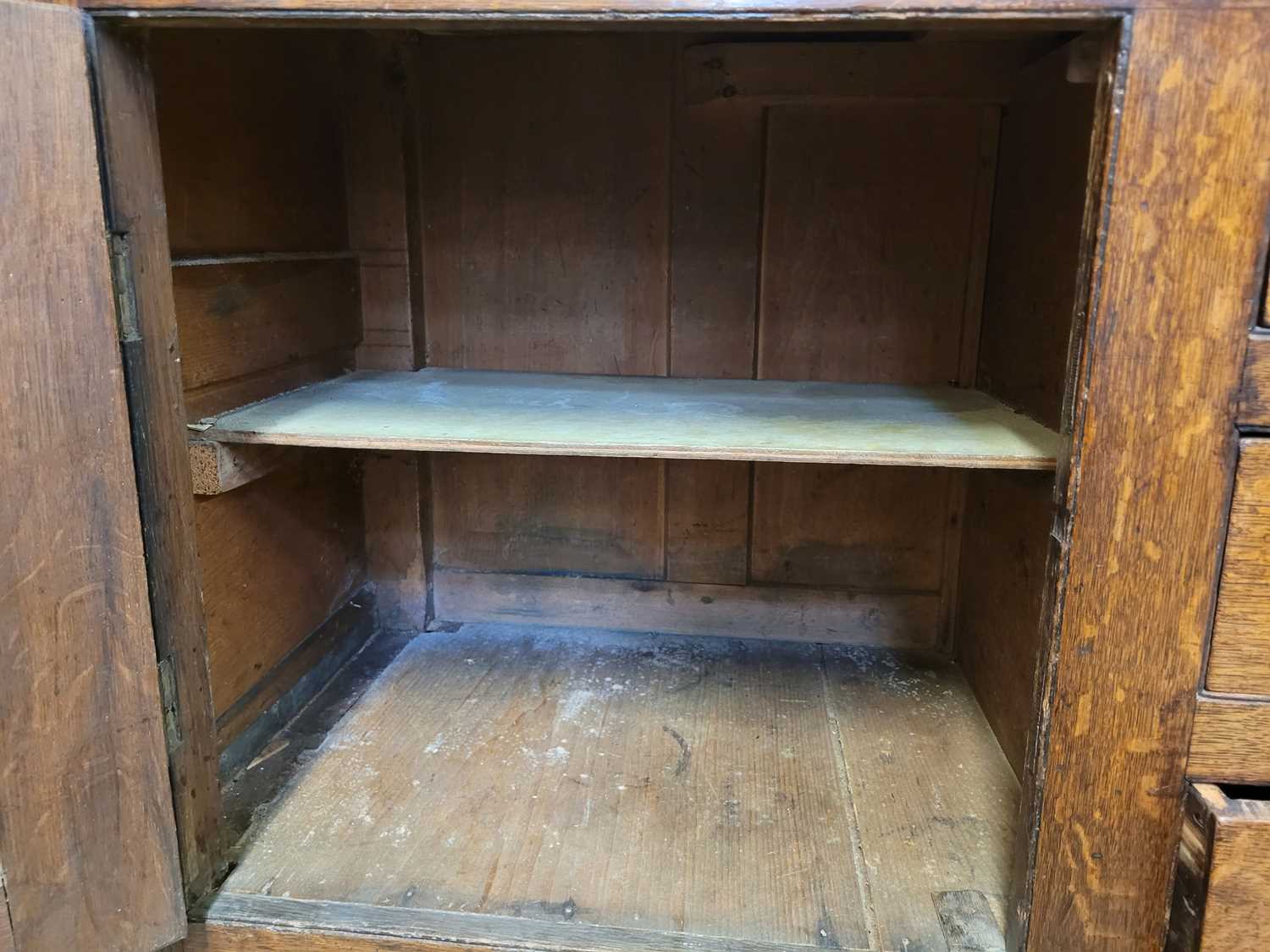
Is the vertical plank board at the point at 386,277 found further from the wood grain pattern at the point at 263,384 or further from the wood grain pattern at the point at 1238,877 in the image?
the wood grain pattern at the point at 1238,877

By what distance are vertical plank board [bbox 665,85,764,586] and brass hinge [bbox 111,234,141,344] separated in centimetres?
99

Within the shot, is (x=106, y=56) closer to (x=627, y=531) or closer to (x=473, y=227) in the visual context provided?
(x=473, y=227)

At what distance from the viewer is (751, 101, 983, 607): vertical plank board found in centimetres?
165

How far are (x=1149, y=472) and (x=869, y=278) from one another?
0.87 meters

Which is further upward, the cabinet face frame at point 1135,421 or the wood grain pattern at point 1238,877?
the cabinet face frame at point 1135,421

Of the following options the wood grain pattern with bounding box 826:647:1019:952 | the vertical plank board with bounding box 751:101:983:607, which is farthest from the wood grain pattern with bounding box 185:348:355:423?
the wood grain pattern with bounding box 826:647:1019:952

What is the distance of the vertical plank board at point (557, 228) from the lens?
1700 mm

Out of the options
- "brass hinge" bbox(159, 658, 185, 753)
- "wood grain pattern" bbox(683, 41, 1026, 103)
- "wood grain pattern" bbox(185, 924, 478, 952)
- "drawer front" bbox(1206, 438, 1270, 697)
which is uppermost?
"wood grain pattern" bbox(683, 41, 1026, 103)

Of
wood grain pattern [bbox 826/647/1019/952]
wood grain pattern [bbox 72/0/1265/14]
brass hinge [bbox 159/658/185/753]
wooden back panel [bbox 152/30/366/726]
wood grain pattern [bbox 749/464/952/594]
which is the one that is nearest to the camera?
wood grain pattern [bbox 72/0/1265/14]

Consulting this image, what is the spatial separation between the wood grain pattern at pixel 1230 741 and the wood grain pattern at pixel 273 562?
1.32 m

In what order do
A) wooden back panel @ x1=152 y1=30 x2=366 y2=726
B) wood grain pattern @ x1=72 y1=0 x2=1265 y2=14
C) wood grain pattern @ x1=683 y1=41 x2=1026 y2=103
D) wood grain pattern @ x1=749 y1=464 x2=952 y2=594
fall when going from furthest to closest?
1. wood grain pattern @ x1=749 y1=464 x2=952 y2=594
2. wood grain pattern @ x1=683 y1=41 x2=1026 y2=103
3. wooden back panel @ x1=152 y1=30 x2=366 y2=726
4. wood grain pattern @ x1=72 y1=0 x2=1265 y2=14

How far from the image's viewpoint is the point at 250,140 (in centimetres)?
144

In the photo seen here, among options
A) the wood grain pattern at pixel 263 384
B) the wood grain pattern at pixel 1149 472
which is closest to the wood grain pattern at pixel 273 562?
the wood grain pattern at pixel 263 384

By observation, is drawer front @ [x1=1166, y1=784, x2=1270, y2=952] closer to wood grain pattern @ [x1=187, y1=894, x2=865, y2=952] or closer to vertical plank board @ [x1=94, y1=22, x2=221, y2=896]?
wood grain pattern @ [x1=187, y1=894, x2=865, y2=952]
